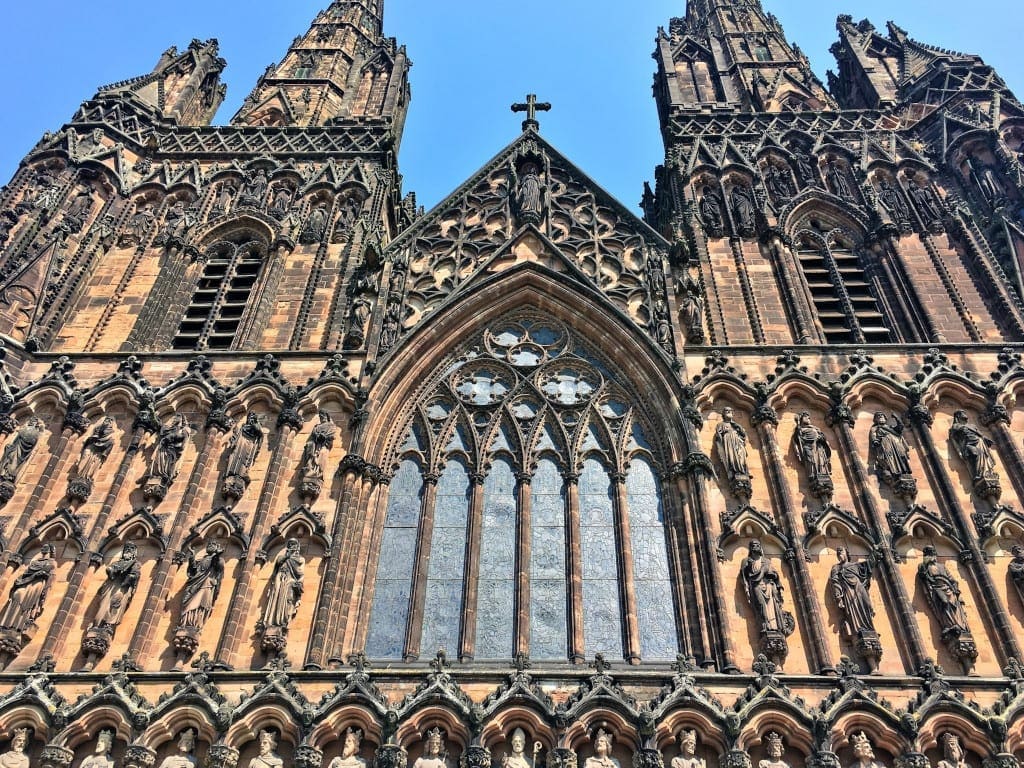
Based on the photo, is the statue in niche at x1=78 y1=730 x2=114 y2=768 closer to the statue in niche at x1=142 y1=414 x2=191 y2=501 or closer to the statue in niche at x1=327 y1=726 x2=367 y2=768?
the statue in niche at x1=327 y1=726 x2=367 y2=768

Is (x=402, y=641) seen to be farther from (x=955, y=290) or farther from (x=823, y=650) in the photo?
(x=955, y=290)

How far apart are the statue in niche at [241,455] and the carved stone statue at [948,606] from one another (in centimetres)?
995

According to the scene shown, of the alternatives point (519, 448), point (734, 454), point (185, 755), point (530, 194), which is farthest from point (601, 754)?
point (530, 194)

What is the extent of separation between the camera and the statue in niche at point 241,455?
1393 cm

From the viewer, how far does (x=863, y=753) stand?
10.7 meters

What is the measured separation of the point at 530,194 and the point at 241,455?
8563 millimetres

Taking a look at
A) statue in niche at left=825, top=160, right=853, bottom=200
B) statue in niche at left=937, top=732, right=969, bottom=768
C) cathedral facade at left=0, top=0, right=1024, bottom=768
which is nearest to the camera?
statue in niche at left=937, top=732, right=969, bottom=768

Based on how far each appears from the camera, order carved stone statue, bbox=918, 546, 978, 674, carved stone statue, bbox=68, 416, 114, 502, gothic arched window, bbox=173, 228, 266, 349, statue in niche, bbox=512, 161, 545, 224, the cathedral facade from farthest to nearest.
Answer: statue in niche, bbox=512, 161, 545, 224, gothic arched window, bbox=173, 228, 266, 349, carved stone statue, bbox=68, 416, 114, 502, carved stone statue, bbox=918, 546, 978, 674, the cathedral facade

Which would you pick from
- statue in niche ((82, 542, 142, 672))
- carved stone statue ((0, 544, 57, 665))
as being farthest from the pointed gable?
carved stone statue ((0, 544, 57, 665))

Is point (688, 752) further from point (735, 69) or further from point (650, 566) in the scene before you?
point (735, 69)

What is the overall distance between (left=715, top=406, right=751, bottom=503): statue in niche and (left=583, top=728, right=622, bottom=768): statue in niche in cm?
436

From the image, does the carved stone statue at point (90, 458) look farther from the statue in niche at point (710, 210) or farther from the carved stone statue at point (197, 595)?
the statue in niche at point (710, 210)

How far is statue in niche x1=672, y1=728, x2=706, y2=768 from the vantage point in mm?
10680

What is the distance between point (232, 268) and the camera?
1928cm
